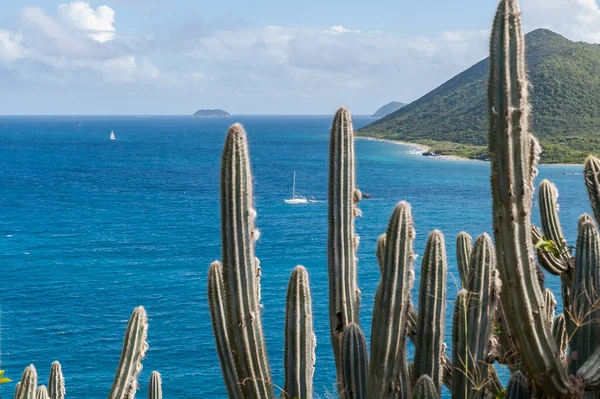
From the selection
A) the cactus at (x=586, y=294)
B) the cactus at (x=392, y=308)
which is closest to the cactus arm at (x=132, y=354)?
the cactus at (x=392, y=308)

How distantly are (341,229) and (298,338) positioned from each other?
1.08 m

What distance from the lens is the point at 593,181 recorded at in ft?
25.1

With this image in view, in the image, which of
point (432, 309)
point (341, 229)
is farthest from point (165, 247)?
point (432, 309)

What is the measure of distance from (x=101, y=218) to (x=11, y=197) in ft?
61.1

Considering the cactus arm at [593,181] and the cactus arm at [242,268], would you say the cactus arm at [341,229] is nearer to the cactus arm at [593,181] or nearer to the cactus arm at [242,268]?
the cactus arm at [242,268]

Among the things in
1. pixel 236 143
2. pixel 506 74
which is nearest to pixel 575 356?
pixel 506 74

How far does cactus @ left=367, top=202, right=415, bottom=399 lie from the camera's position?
6199mm

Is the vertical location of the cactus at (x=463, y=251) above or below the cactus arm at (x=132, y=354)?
above

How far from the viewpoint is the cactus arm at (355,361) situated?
6652mm

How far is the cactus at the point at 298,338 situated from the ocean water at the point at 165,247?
0.44 metres

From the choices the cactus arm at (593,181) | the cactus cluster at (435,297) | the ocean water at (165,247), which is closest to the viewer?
the cactus cluster at (435,297)

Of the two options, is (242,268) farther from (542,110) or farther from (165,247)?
(542,110)

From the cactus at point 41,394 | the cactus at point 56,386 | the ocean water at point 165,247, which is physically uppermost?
the cactus at point 41,394

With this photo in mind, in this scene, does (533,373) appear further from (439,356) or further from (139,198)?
(139,198)
